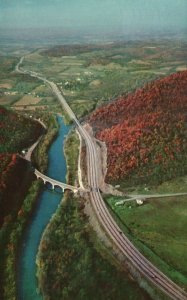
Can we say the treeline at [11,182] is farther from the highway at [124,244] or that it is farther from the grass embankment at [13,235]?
the highway at [124,244]

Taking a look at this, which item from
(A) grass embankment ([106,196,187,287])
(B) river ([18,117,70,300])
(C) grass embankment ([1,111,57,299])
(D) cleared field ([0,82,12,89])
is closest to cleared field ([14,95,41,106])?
(D) cleared field ([0,82,12,89])

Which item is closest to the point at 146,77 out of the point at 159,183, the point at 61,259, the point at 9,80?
the point at 9,80

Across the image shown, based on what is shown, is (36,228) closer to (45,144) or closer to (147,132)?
(147,132)

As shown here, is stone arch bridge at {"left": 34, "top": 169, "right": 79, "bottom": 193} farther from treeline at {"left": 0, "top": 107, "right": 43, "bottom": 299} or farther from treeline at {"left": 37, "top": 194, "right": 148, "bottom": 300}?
treeline at {"left": 37, "top": 194, "right": 148, "bottom": 300}

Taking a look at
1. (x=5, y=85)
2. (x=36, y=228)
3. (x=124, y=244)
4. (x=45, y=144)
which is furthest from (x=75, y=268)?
Answer: (x=5, y=85)

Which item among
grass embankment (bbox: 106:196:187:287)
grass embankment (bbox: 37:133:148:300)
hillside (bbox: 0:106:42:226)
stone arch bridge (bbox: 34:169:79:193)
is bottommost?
grass embankment (bbox: 106:196:187:287)

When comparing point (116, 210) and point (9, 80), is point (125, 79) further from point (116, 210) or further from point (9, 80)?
point (116, 210)
